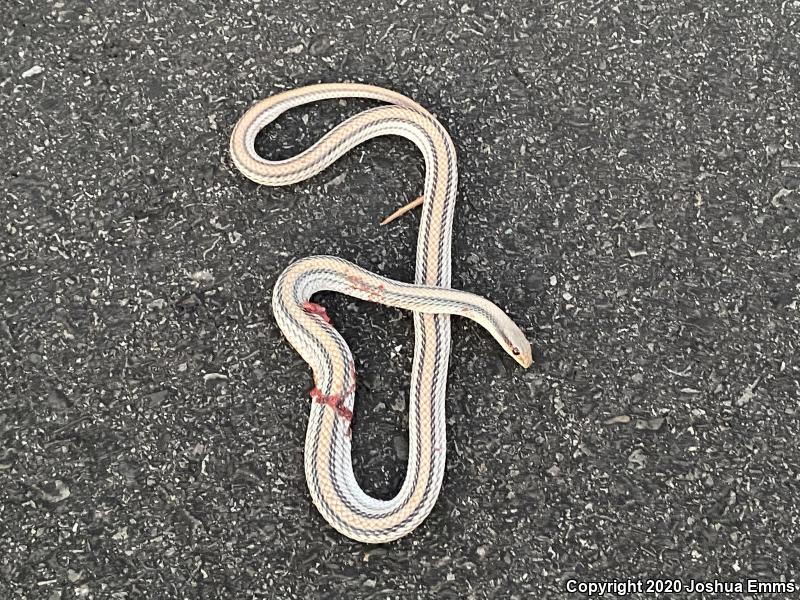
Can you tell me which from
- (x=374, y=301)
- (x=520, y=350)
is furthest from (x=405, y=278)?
(x=520, y=350)

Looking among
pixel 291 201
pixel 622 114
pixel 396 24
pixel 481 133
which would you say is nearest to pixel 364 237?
pixel 291 201

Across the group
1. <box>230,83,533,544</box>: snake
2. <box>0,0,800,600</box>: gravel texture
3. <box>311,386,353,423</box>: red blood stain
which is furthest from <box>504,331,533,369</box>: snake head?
<box>311,386,353,423</box>: red blood stain

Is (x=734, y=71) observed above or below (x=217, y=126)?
above

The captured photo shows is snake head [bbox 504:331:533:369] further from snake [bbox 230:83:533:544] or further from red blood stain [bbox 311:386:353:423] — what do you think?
red blood stain [bbox 311:386:353:423]

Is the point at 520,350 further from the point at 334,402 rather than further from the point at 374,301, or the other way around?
the point at 334,402

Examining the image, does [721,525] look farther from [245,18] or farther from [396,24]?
[245,18]

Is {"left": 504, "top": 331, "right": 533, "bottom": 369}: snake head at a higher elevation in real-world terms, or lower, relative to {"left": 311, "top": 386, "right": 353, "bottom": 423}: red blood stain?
higher

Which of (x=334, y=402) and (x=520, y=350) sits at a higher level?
(x=520, y=350)
